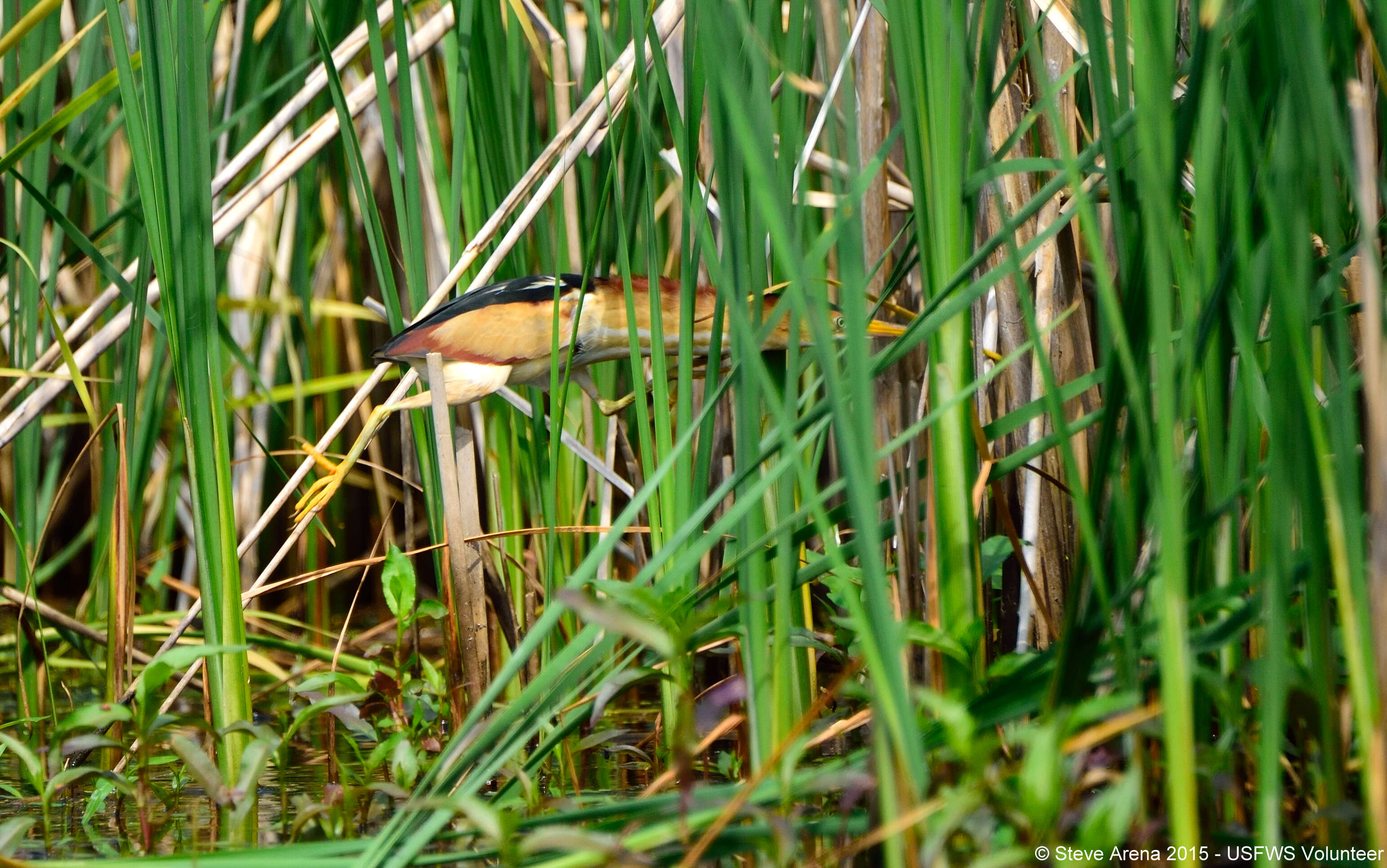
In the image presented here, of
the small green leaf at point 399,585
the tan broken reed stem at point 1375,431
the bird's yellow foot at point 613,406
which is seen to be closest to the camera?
the tan broken reed stem at point 1375,431

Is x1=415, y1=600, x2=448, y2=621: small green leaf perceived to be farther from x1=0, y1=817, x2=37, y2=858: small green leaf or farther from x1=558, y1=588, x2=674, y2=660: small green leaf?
x1=558, y1=588, x2=674, y2=660: small green leaf

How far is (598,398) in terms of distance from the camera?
56.9 inches

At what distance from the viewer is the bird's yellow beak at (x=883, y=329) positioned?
4.11 ft

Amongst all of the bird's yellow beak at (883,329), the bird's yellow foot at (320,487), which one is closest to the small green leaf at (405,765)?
the bird's yellow foot at (320,487)

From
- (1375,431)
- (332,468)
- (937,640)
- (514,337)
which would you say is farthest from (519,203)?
(1375,431)

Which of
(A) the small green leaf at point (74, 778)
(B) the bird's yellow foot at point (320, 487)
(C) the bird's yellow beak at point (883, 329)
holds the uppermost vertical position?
(C) the bird's yellow beak at point (883, 329)

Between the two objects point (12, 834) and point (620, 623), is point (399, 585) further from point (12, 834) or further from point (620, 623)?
point (620, 623)

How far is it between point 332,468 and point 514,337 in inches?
9.6

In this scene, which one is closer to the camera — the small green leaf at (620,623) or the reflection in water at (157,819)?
the small green leaf at (620,623)

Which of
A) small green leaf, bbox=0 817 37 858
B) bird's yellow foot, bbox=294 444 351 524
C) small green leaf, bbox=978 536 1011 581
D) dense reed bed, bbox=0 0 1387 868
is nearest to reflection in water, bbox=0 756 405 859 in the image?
dense reed bed, bbox=0 0 1387 868

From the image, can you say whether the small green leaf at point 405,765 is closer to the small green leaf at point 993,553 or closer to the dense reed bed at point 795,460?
the dense reed bed at point 795,460

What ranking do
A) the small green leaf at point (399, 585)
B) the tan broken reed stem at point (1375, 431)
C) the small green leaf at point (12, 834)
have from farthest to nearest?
the small green leaf at point (399, 585) → the small green leaf at point (12, 834) → the tan broken reed stem at point (1375, 431)

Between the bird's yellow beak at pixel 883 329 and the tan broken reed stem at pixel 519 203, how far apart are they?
32 centimetres

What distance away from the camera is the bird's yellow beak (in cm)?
125
